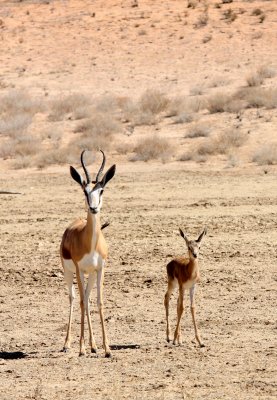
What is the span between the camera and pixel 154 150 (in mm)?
27203

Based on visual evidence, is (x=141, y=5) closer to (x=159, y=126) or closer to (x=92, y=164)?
(x=159, y=126)

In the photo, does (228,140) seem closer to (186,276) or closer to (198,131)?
(198,131)

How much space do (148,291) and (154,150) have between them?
45.6 feet

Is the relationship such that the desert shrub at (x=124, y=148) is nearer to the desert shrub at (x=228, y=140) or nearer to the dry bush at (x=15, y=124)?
the desert shrub at (x=228, y=140)

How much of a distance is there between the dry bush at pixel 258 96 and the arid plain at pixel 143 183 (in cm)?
6

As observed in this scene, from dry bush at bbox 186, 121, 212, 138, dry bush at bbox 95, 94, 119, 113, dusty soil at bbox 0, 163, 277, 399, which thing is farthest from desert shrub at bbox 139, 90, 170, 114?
dusty soil at bbox 0, 163, 277, 399

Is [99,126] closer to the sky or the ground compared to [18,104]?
closer to the sky

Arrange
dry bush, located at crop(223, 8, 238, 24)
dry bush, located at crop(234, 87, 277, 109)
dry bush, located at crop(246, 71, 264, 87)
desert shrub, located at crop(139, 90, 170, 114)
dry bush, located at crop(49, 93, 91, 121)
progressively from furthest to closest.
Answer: dry bush, located at crop(223, 8, 238, 24) < dry bush, located at crop(246, 71, 264, 87) < dry bush, located at crop(49, 93, 91, 121) < desert shrub, located at crop(139, 90, 170, 114) < dry bush, located at crop(234, 87, 277, 109)

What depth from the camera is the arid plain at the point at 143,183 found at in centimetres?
1000

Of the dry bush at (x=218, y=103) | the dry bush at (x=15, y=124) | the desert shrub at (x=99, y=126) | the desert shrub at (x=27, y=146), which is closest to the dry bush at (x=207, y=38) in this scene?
the dry bush at (x=218, y=103)

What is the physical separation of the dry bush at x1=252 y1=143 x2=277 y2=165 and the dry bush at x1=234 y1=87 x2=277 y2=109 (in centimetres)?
572

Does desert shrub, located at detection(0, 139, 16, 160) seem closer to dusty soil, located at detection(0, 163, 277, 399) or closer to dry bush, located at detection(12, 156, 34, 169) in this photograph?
dry bush, located at detection(12, 156, 34, 169)

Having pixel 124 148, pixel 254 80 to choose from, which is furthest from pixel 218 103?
pixel 124 148

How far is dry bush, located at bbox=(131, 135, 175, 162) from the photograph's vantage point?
27078 mm
